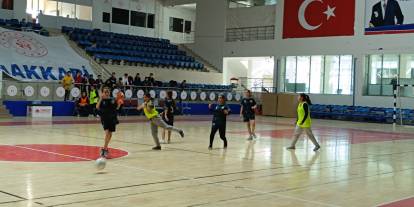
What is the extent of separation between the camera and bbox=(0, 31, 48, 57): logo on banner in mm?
32906

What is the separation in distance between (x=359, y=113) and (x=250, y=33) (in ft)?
43.6

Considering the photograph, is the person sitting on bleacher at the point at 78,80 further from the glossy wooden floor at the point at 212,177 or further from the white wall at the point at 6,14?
the glossy wooden floor at the point at 212,177

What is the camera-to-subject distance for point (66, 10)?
142ft

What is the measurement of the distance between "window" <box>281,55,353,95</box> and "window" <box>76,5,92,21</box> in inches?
682

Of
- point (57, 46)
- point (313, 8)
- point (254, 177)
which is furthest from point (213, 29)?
point (254, 177)

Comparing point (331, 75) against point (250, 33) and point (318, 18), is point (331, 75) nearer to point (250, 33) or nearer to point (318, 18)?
point (318, 18)

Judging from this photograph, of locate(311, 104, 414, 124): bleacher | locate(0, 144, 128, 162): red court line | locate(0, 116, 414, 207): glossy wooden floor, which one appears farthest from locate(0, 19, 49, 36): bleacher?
locate(0, 144, 128, 162): red court line

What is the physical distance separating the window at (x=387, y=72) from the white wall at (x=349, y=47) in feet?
1.67

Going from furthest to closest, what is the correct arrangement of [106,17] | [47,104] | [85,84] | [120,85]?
1. [106,17]
2. [120,85]
3. [85,84]
4. [47,104]

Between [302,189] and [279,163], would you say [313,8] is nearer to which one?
[279,163]

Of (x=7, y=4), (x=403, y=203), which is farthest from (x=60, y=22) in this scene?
(x=403, y=203)

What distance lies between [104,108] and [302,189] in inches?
226

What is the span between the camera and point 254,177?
11023 millimetres

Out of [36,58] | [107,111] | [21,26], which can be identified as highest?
[21,26]
